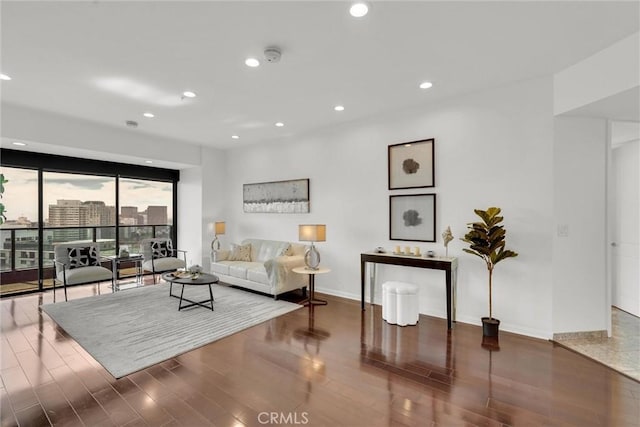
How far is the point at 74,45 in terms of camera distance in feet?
8.84

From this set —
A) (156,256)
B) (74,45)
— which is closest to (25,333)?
(156,256)

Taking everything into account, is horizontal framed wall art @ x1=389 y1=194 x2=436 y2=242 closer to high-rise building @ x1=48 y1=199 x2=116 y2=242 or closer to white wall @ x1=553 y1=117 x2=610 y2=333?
white wall @ x1=553 y1=117 x2=610 y2=333

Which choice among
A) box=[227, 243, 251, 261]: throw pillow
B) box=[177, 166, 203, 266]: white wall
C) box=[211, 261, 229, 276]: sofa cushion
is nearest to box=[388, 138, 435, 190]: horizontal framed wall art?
box=[227, 243, 251, 261]: throw pillow

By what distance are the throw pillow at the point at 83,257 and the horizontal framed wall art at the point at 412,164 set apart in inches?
204

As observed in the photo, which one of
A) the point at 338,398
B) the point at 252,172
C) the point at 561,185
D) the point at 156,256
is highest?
the point at 252,172

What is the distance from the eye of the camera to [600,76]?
281cm

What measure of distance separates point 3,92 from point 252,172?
3798mm

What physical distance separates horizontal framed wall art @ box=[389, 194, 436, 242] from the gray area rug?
6.43ft

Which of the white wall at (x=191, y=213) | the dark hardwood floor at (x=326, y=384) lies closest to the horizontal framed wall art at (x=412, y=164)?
the dark hardwood floor at (x=326, y=384)

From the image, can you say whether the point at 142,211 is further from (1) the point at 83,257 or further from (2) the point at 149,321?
(2) the point at 149,321

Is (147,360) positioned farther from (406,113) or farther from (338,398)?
(406,113)

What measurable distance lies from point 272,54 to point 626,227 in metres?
5.25

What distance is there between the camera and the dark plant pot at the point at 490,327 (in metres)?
3.37

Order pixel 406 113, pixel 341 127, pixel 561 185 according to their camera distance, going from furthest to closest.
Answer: pixel 341 127 → pixel 406 113 → pixel 561 185
